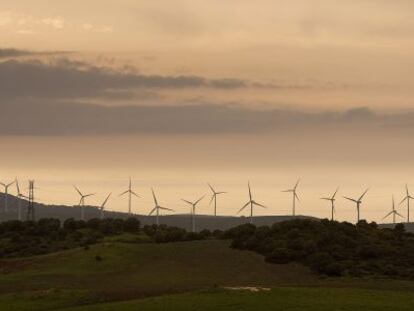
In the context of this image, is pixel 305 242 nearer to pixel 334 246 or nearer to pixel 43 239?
pixel 334 246

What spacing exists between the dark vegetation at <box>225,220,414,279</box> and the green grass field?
8.36ft

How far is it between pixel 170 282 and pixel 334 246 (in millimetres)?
30087

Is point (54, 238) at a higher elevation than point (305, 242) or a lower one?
higher

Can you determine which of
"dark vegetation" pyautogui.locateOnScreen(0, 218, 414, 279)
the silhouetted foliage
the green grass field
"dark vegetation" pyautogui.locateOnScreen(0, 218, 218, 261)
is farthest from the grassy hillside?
the silhouetted foliage

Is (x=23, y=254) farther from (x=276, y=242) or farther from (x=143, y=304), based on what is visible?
(x=143, y=304)

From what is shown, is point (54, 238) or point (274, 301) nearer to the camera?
point (274, 301)

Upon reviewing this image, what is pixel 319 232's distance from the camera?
170 meters

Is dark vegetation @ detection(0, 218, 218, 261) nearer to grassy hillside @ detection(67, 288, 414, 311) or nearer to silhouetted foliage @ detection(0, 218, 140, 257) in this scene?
silhouetted foliage @ detection(0, 218, 140, 257)

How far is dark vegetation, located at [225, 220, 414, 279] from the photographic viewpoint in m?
150

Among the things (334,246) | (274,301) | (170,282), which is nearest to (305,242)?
(334,246)

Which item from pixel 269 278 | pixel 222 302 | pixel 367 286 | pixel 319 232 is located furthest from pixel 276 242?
pixel 222 302

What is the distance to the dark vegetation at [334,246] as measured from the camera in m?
150

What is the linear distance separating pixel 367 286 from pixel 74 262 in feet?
126

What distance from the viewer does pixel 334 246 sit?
160 metres
